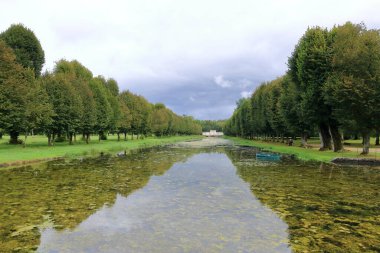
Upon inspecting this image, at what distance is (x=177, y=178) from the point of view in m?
29.0

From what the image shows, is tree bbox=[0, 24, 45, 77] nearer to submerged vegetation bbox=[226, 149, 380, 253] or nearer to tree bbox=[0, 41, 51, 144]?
tree bbox=[0, 41, 51, 144]

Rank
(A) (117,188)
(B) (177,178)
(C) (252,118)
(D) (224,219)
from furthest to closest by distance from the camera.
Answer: (C) (252,118) → (B) (177,178) → (A) (117,188) → (D) (224,219)

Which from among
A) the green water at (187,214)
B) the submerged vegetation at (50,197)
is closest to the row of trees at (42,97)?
the submerged vegetation at (50,197)

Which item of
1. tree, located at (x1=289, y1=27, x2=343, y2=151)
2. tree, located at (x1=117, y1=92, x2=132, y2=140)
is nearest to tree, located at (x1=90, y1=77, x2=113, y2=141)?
tree, located at (x1=117, y1=92, x2=132, y2=140)

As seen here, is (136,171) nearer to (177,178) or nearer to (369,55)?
(177,178)

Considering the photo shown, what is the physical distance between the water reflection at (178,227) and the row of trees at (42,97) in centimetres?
4093

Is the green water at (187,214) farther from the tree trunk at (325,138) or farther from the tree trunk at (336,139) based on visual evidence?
the tree trunk at (325,138)

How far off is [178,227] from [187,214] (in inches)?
88.7

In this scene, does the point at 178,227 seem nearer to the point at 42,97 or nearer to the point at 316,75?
the point at 316,75

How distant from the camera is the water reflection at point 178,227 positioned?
1176cm

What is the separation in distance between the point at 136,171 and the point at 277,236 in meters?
22.2

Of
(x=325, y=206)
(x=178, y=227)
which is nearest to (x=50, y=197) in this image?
(x=178, y=227)

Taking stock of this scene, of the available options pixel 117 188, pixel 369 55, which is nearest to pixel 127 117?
pixel 369 55

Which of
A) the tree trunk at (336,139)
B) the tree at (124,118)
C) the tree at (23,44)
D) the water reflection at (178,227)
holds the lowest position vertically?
the water reflection at (178,227)
